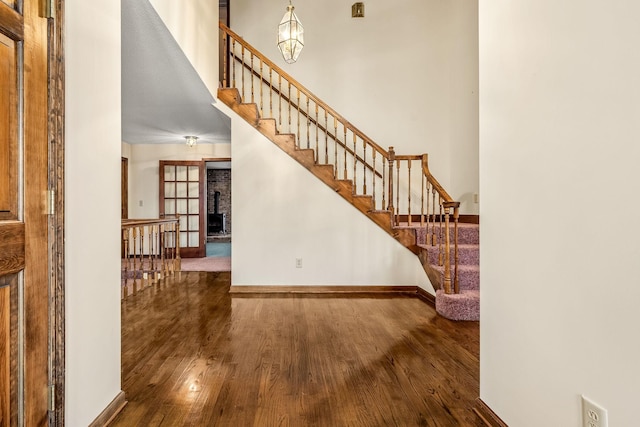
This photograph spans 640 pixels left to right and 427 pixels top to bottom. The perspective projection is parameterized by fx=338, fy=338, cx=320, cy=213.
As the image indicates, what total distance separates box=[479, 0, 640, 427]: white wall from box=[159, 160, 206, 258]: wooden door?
6.61 m

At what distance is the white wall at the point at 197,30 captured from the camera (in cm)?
275

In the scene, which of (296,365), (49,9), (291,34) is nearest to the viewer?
(49,9)

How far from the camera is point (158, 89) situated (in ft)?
13.4

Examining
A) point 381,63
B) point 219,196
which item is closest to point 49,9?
point 381,63

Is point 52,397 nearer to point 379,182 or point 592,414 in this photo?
point 592,414

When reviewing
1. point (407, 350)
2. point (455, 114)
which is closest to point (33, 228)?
point (407, 350)

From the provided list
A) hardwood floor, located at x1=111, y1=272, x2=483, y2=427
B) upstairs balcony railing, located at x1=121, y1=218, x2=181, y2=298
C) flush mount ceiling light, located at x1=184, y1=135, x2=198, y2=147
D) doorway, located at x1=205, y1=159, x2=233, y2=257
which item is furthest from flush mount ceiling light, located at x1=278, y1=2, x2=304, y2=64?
doorway, located at x1=205, y1=159, x2=233, y2=257

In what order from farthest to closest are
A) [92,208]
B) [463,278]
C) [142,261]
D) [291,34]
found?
→ 1. [142,261]
2. [463,278]
3. [291,34]
4. [92,208]

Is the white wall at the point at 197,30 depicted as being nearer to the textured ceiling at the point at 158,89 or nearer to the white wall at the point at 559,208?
the textured ceiling at the point at 158,89

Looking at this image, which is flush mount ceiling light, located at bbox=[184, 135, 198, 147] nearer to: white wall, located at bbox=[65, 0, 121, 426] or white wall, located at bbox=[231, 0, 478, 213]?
white wall, located at bbox=[231, 0, 478, 213]

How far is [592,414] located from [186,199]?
741cm

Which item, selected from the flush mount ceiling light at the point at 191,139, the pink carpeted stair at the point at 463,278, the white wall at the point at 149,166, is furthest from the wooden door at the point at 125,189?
the pink carpeted stair at the point at 463,278

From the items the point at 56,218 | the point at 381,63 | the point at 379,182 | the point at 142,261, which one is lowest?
the point at 142,261

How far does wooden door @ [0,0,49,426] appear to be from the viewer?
1.11m
